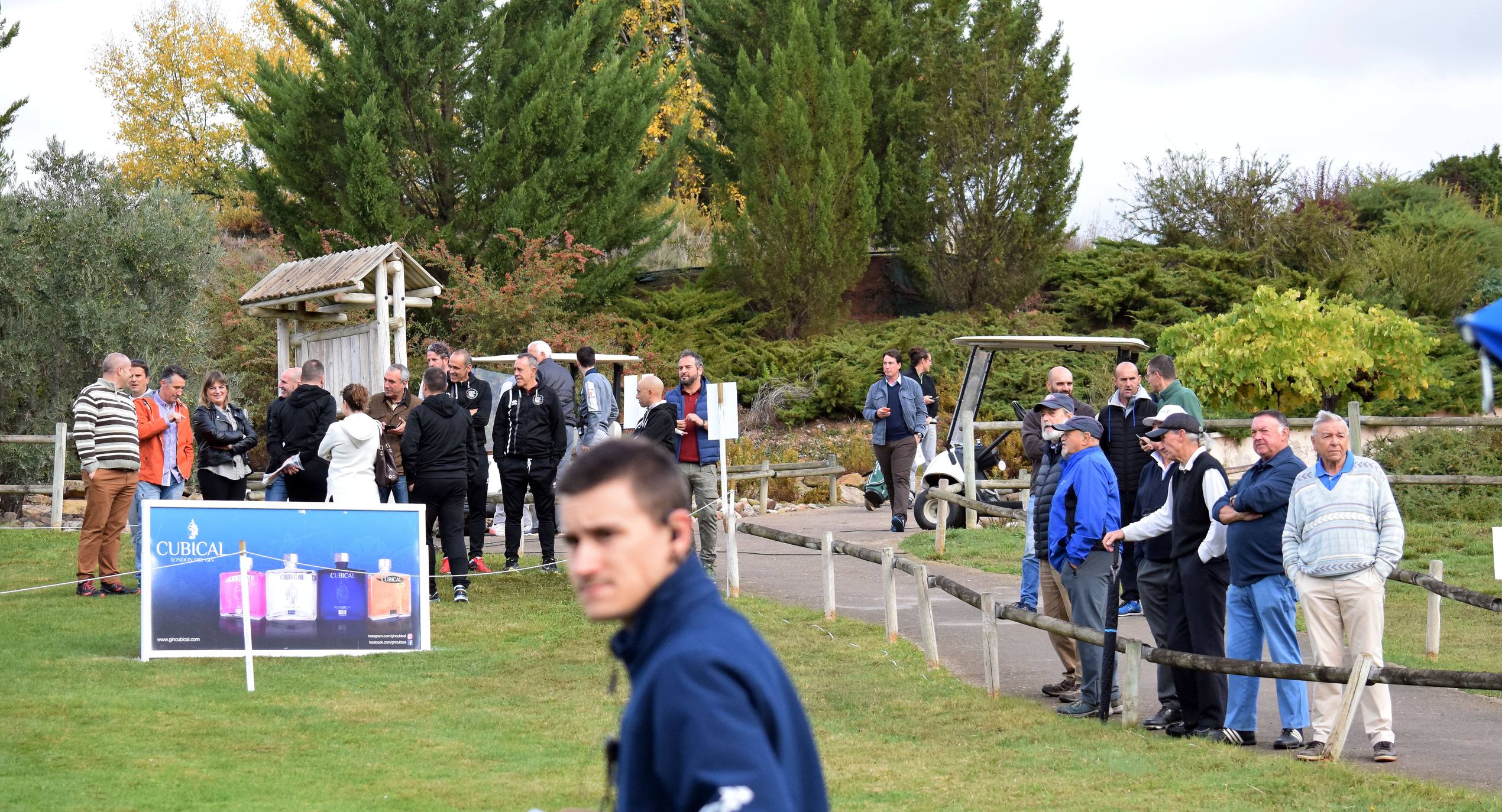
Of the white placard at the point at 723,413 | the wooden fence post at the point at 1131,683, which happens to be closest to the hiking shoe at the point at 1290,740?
the wooden fence post at the point at 1131,683

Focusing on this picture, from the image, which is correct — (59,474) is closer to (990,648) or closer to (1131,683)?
(990,648)

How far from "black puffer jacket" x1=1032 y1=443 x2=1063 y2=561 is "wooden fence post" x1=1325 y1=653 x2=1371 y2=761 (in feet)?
7.82

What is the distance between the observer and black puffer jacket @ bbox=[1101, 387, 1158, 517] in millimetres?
11633

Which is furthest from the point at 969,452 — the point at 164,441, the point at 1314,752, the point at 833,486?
the point at 1314,752

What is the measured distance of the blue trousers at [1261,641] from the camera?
26.5 feet

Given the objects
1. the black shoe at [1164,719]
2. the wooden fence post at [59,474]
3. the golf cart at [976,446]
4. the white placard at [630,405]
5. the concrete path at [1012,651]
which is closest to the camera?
the concrete path at [1012,651]

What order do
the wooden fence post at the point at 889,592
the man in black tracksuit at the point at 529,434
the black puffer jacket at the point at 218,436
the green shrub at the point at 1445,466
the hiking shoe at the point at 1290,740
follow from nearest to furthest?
the hiking shoe at the point at 1290,740
the wooden fence post at the point at 889,592
the black puffer jacket at the point at 218,436
the man in black tracksuit at the point at 529,434
the green shrub at the point at 1445,466

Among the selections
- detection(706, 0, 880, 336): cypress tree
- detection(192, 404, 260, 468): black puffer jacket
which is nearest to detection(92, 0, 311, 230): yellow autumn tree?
detection(706, 0, 880, 336): cypress tree

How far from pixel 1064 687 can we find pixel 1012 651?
1.88 meters

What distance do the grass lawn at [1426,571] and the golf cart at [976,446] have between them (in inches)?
18.6

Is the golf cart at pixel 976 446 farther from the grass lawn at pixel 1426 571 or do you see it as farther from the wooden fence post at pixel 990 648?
the wooden fence post at pixel 990 648

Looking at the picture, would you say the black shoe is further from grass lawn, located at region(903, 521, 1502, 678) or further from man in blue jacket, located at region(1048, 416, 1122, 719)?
grass lawn, located at region(903, 521, 1502, 678)

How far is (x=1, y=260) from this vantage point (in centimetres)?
2167

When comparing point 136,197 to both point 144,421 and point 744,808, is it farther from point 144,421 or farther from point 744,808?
point 744,808
